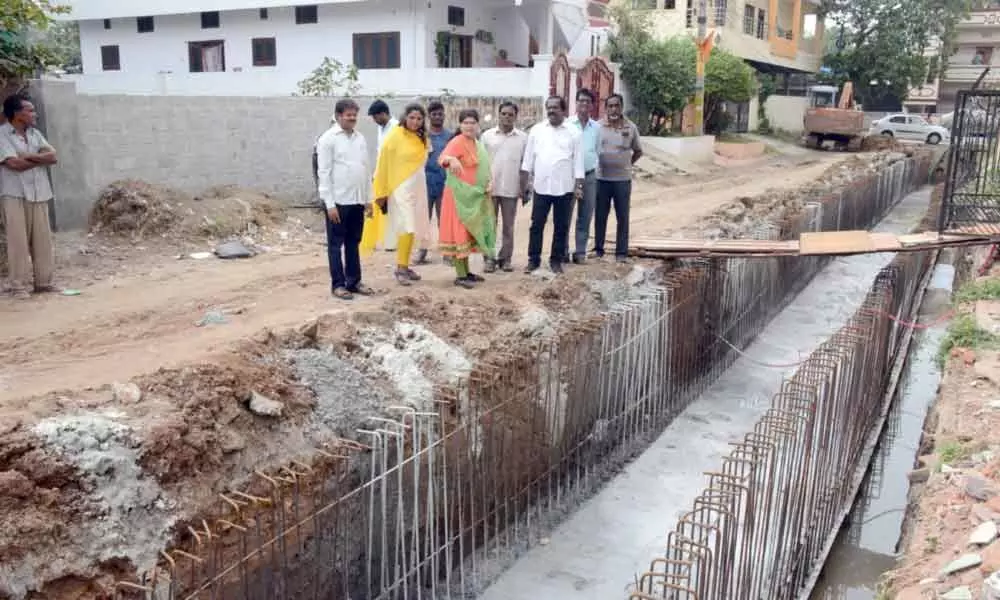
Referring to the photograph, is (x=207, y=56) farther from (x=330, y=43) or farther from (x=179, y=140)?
(x=179, y=140)

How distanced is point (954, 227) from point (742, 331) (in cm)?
244

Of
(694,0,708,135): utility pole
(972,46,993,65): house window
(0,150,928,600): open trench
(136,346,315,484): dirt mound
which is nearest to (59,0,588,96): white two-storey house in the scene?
(694,0,708,135): utility pole

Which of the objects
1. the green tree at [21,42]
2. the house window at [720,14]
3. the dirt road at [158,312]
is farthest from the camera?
the house window at [720,14]

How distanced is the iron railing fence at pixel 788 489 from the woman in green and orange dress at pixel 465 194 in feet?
8.82

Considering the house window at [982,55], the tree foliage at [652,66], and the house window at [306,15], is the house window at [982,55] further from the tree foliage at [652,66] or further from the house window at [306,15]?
the house window at [306,15]

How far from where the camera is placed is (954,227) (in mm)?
Result: 7859

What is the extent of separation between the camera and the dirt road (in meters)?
4.97

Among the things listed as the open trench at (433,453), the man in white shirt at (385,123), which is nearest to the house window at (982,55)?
the open trench at (433,453)

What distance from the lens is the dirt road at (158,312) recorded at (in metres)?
4.97

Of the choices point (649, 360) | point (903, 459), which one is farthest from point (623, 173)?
point (903, 459)

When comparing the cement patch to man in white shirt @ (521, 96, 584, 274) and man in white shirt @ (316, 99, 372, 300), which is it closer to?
man in white shirt @ (316, 99, 372, 300)

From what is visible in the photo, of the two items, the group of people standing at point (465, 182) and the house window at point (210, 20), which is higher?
the house window at point (210, 20)

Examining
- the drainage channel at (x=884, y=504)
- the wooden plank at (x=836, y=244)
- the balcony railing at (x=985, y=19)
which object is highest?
the balcony railing at (x=985, y=19)

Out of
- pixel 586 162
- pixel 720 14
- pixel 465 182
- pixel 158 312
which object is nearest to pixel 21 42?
pixel 158 312
